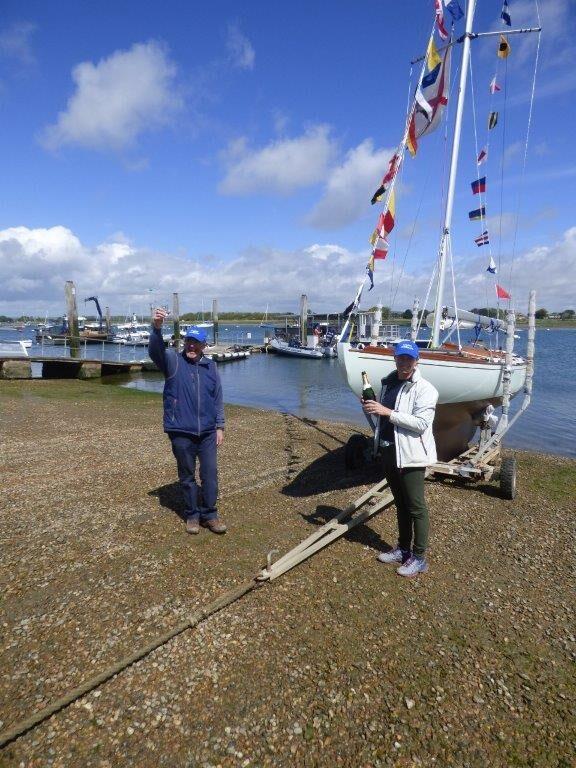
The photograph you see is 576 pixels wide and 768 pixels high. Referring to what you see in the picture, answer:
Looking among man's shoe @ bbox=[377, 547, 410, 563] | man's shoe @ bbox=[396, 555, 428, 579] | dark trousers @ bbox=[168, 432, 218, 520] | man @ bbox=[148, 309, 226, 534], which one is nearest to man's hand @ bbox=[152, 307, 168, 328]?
man @ bbox=[148, 309, 226, 534]

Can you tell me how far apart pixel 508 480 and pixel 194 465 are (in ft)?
17.7

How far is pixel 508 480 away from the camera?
7.58m

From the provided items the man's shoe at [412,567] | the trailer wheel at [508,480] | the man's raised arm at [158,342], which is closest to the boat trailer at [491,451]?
the trailer wheel at [508,480]

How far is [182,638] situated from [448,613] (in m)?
2.51

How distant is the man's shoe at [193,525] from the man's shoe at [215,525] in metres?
0.14

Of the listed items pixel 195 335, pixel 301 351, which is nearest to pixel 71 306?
pixel 301 351

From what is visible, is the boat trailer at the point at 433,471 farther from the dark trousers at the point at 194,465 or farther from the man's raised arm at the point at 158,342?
the man's raised arm at the point at 158,342

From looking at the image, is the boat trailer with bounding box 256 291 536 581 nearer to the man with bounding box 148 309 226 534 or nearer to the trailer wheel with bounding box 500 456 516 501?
the trailer wheel with bounding box 500 456 516 501

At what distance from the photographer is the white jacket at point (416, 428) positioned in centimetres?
437

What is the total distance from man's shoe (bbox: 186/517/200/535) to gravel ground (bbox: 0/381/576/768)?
0.57 feet

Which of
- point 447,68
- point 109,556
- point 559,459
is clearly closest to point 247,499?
point 109,556

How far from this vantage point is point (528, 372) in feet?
30.0

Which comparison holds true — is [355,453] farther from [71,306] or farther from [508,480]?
[71,306]

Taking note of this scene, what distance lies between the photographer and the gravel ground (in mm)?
2891
